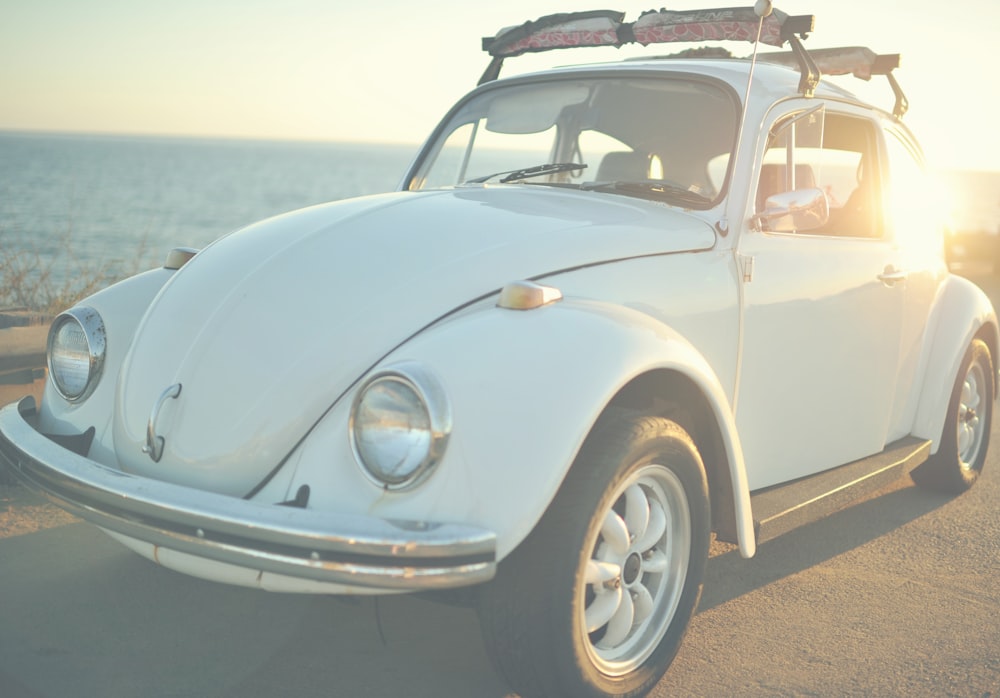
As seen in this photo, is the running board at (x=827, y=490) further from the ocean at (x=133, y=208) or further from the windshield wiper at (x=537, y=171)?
the ocean at (x=133, y=208)

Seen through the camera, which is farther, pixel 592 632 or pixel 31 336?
pixel 31 336

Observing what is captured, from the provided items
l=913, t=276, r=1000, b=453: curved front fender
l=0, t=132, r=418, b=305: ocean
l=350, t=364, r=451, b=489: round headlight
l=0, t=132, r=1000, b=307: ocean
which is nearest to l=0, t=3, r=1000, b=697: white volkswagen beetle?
l=350, t=364, r=451, b=489: round headlight

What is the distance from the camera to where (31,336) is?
4379 mm

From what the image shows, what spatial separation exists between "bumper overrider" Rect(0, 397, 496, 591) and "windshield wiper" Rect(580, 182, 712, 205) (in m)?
1.70

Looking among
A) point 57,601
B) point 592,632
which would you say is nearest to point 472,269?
point 592,632

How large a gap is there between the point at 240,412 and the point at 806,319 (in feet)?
6.57

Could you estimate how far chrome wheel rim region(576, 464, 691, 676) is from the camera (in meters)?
2.63

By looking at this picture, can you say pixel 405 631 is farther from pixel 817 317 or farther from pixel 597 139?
pixel 597 139

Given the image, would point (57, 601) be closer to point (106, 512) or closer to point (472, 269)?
point (106, 512)

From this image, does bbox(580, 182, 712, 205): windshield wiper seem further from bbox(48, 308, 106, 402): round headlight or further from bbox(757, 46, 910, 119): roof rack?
bbox(48, 308, 106, 402): round headlight

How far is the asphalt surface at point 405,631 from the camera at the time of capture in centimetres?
284

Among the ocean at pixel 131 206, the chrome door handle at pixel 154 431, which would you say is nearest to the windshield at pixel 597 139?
the chrome door handle at pixel 154 431

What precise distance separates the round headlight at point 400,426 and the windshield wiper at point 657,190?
4.91 ft

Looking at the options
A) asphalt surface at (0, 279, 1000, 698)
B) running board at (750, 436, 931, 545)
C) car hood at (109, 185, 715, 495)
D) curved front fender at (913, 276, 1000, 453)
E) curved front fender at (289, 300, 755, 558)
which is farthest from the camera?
curved front fender at (913, 276, 1000, 453)
